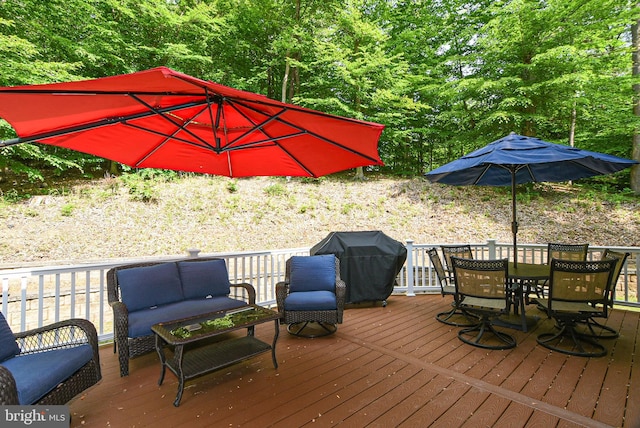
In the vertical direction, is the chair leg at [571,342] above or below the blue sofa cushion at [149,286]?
below

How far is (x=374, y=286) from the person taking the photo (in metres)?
4.72

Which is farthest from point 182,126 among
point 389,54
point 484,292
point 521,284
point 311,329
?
point 389,54

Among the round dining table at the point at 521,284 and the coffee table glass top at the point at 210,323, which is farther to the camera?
the round dining table at the point at 521,284

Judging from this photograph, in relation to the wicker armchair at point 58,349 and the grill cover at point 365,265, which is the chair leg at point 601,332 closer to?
the grill cover at point 365,265

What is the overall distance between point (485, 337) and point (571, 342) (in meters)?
0.88

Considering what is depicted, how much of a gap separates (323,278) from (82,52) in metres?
9.66

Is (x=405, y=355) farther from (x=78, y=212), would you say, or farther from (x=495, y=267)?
(x=78, y=212)

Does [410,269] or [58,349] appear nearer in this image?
[58,349]

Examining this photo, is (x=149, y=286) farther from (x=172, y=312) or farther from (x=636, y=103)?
(x=636, y=103)

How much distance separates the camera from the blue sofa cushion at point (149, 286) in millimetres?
3189

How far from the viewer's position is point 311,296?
3697 mm

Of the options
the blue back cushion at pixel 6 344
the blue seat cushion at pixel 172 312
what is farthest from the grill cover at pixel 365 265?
the blue back cushion at pixel 6 344

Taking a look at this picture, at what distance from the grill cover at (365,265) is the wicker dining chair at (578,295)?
202 centimetres

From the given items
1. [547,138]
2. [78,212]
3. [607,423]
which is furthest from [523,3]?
[78,212]
